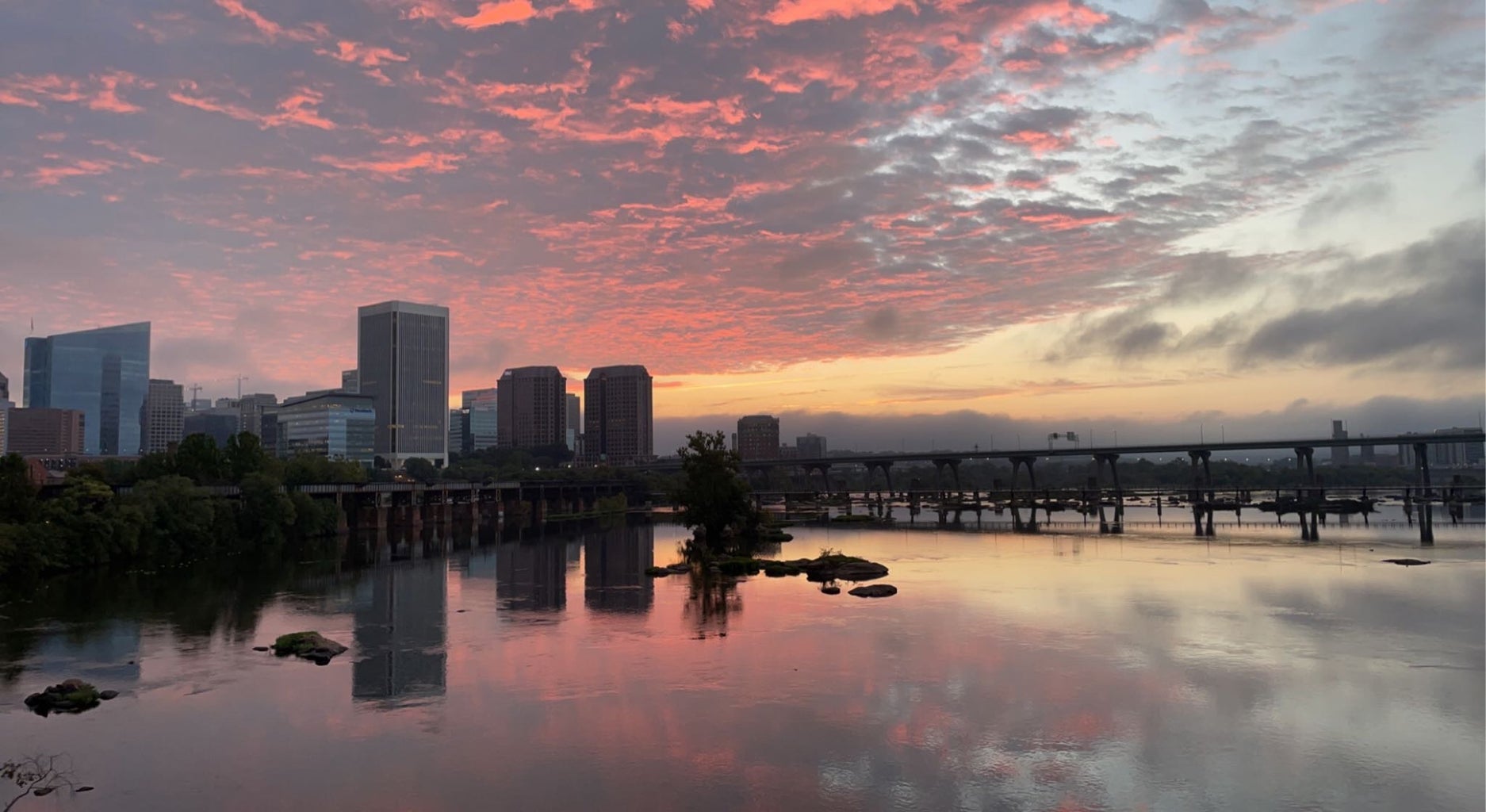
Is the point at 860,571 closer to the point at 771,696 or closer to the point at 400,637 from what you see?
the point at 400,637

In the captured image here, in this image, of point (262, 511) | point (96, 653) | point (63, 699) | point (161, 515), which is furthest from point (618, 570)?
point (63, 699)

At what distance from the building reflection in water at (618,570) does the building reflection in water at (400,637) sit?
12.5 m

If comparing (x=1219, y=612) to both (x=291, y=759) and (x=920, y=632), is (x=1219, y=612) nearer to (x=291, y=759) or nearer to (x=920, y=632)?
(x=920, y=632)

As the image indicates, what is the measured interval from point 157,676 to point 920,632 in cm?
4221

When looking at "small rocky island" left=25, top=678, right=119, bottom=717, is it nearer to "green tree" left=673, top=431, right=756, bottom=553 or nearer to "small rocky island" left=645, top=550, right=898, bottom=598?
"small rocky island" left=645, top=550, right=898, bottom=598

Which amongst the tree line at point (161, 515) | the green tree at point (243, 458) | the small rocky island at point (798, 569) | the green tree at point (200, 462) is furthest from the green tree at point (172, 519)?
the small rocky island at point (798, 569)

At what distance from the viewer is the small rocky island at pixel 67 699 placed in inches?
1560

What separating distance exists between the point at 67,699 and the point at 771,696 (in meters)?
31.4

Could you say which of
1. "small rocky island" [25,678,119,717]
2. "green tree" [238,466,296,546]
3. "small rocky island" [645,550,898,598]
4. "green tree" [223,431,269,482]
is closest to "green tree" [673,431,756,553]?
"small rocky island" [645,550,898,598]

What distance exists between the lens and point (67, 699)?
4025cm

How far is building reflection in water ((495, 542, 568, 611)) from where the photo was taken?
239 feet

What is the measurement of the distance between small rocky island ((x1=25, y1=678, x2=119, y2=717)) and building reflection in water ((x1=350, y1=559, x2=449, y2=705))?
10709mm

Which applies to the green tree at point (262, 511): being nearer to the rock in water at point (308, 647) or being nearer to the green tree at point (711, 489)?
the green tree at point (711, 489)

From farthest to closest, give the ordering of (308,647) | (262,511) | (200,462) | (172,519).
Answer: (200,462), (262,511), (172,519), (308,647)
